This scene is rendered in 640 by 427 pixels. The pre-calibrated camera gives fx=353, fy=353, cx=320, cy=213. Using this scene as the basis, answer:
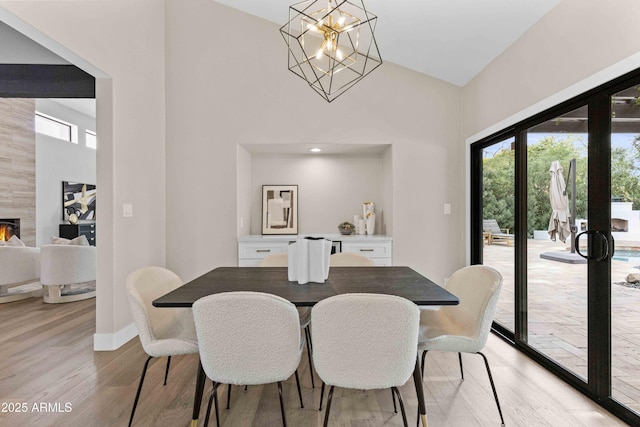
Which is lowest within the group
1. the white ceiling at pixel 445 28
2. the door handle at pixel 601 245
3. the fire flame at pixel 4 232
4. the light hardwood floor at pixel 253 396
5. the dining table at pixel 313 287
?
the light hardwood floor at pixel 253 396

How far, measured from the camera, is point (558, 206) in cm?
255

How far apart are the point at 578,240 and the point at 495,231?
1131 mm

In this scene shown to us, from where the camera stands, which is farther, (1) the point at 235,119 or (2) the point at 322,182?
(2) the point at 322,182

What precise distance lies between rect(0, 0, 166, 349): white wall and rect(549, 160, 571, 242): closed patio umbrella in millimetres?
3491

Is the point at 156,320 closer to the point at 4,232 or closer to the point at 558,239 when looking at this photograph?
the point at 558,239

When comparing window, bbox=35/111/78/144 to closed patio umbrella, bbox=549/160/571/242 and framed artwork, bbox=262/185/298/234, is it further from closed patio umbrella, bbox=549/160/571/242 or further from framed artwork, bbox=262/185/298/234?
closed patio umbrella, bbox=549/160/571/242

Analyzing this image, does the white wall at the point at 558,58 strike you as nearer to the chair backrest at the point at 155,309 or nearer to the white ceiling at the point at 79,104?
the chair backrest at the point at 155,309

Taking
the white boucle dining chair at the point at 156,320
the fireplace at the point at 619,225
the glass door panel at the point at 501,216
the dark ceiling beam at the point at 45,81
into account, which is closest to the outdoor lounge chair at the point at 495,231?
the glass door panel at the point at 501,216

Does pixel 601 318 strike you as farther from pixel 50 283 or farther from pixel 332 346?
pixel 50 283

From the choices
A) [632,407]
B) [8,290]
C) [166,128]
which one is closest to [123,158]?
[166,128]

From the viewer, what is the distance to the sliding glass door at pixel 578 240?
1.99 m

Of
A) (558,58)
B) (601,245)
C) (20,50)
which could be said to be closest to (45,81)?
(20,50)

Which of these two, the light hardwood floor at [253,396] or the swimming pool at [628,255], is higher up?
the swimming pool at [628,255]

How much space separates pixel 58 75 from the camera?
144 inches
